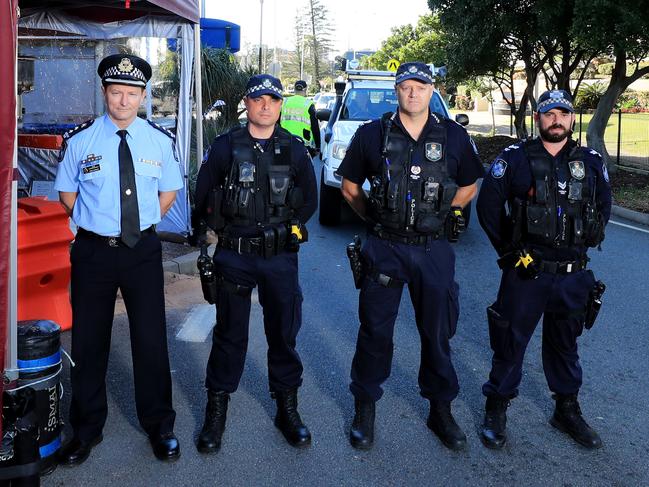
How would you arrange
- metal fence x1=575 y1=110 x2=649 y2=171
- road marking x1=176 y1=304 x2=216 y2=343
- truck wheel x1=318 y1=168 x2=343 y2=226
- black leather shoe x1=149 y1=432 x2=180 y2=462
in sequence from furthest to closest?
metal fence x1=575 y1=110 x2=649 y2=171 → truck wheel x1=318 y1=168 x2=343 y2=226 → road marking x1=176 y1=304 x2=216 y2=343 → black leather shoe x1=149 y1=432 x2=180 y2=462

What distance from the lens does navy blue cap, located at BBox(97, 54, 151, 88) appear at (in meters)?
3.65

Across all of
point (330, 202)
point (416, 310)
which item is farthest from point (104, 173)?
point (330, 202)

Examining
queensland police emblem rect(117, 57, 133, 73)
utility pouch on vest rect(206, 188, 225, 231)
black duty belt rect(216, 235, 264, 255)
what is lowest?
black duty belt rect(216, 235, 264, 255)

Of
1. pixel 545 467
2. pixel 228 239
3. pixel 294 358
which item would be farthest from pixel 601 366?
pixel 228 239

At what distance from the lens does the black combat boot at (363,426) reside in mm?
4043

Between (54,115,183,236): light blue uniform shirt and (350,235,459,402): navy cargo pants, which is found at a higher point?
(54,115,183,236): light blue uniform shirt

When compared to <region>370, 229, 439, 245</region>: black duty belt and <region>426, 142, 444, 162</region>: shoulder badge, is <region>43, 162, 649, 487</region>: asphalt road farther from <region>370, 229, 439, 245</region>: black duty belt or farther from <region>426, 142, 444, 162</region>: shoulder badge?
<region>426, 142, 444, 162</region>: shoulder badge

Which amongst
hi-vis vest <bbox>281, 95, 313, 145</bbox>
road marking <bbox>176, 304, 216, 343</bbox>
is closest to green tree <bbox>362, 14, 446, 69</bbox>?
hi-vis vest <bbox>281, 95, 313, 145</bbox>

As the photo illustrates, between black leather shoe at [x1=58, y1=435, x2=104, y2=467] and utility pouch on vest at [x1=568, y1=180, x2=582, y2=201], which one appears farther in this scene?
utility pouch on vest at [x1=568, y1=180, x2=582, y2=201]

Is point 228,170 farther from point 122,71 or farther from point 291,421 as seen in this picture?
point 291,421

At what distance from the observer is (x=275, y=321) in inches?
161

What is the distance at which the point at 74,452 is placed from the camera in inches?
151

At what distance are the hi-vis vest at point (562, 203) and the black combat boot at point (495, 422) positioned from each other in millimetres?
923

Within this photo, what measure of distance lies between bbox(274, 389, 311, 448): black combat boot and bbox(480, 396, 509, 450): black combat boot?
0.95 m
